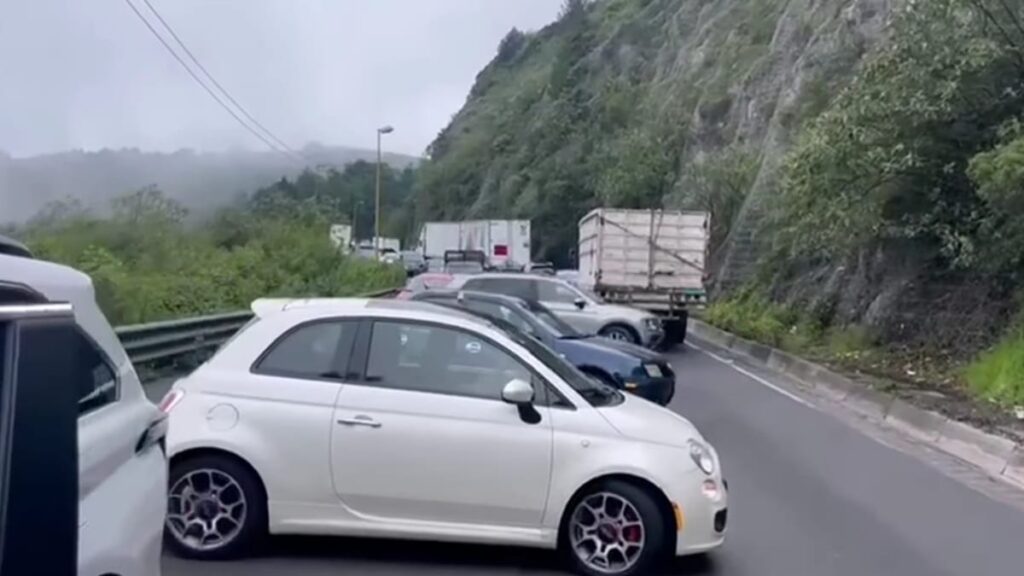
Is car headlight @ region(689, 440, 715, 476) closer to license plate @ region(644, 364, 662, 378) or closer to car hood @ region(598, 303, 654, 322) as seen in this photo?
license plate @ region(644, 364, 662, 378)

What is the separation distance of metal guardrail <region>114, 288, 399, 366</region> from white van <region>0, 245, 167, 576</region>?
1010 cm

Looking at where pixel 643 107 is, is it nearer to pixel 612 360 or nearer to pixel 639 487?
pixel 612 360

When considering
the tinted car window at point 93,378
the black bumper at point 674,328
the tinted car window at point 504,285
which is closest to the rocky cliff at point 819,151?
the black bumper at point 674,328

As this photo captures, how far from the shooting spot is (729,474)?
1197cm

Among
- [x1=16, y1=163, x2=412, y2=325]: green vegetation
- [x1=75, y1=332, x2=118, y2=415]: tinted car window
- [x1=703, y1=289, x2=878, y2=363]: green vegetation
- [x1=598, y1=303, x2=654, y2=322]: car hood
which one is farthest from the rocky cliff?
[x1=75, y1=332, x2=118, y2=415]: tinted car window

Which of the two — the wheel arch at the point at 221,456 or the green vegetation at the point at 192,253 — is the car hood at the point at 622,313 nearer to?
the green vegetation at the point at 192,253

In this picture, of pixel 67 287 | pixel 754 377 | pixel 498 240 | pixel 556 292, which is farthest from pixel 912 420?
pixel 498 240

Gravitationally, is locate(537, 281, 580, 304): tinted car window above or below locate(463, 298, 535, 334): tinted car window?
below

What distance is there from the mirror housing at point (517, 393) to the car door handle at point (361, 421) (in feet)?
2.49

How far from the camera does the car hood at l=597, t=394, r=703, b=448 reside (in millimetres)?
7938

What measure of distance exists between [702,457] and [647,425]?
1.21 ft

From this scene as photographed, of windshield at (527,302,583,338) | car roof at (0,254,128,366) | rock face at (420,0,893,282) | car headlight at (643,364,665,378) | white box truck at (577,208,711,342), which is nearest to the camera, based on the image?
car roof at (0,254,128,366)

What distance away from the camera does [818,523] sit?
9859 mm

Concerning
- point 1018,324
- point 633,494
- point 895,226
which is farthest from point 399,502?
point 895,226
